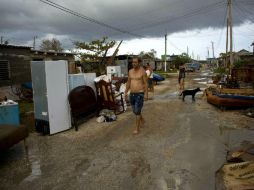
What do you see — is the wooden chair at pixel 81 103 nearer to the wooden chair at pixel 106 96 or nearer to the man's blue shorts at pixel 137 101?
the wooden chair at pixel 106 96

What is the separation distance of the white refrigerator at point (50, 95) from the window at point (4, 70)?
8.64 meters

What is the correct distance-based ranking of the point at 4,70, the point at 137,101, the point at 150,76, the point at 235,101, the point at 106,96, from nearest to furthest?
the point at 137,101 < the point at 106,96 < the point at 235,101 < the point at 4,70 < the point at 150,76

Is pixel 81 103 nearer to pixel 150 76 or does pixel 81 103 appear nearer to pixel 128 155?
pixel 128 155

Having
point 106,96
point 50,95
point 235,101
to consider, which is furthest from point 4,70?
point 235,101

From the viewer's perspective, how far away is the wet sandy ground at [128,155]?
4.49 metres

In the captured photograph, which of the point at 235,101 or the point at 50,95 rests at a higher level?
the point at 50,95

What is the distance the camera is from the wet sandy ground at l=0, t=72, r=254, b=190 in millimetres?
4492

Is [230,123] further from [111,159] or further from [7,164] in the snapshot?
[7,164]

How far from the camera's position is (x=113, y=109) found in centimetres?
985

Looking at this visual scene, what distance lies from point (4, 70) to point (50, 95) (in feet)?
30.4

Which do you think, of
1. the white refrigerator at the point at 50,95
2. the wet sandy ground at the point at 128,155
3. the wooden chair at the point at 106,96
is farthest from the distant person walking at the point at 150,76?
the white refrigerator at the point at 50,95

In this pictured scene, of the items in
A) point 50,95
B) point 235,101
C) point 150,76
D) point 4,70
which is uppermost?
point 4,70

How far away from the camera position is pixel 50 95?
762 cm

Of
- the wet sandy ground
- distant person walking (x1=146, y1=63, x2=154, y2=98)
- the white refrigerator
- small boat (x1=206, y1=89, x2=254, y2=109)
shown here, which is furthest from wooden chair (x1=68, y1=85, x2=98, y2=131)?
distant person walking (x1=146, y1=63, x2=154, y2=98)
